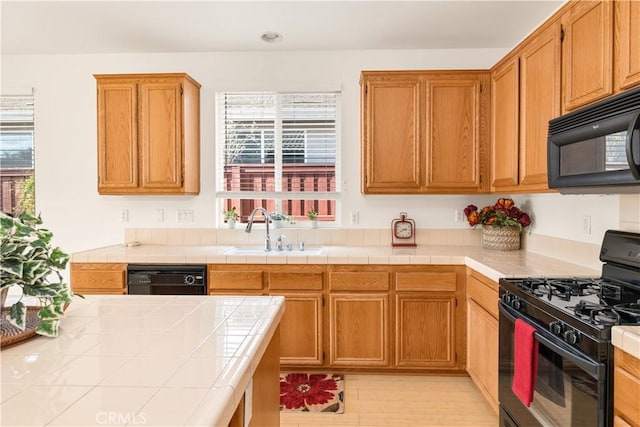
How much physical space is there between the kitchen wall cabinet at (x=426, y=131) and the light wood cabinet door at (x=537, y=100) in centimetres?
52

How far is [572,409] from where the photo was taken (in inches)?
59.0

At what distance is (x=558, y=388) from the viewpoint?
1.59m

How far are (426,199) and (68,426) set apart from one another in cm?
315

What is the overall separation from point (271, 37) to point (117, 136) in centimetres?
148

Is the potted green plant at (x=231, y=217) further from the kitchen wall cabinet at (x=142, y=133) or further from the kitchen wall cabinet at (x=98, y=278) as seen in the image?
the kitchen wall cabinet at (x=98, y=278)

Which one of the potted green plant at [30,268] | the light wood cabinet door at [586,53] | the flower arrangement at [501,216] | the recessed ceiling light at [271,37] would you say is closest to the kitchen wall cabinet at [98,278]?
the potted green plant at [30,268]

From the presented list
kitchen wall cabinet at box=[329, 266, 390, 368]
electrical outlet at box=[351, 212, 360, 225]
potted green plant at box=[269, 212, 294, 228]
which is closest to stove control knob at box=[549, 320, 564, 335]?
kitchen wall cabinet at box=[329, 266, 390, 368]

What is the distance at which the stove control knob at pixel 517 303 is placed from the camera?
1.88 meters

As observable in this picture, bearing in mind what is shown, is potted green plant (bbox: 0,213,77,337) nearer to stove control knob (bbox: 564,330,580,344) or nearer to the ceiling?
stove control knob (bbox: 564,330,580,344)

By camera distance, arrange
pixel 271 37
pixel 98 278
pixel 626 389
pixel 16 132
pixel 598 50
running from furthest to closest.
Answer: pixel 16 132 → pixel 271 37 → pixel 98 278 → pixel 598 50 → pixel 626 389

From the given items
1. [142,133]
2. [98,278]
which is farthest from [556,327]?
[142,133]

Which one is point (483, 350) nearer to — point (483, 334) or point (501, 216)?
point (483, 334)

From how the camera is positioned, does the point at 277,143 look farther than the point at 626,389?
Yes

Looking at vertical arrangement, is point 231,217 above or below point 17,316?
above
